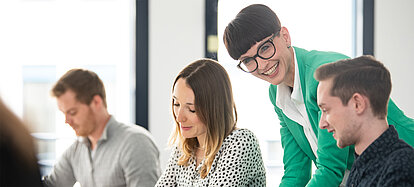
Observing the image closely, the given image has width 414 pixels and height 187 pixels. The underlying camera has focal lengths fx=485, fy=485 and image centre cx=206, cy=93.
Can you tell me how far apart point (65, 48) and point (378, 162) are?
2.49m

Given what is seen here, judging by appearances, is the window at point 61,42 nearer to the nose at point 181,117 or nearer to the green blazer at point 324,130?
the nose at point 181,117

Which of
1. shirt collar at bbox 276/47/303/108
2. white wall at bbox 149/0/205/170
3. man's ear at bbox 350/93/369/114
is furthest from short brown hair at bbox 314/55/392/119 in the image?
white wall at bbox 149/0/205/170

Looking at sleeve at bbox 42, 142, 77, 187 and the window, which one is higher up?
the window

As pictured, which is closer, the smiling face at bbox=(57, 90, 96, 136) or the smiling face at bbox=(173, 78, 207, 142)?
the smiling face at bbox=(173, 78, 207, 142)

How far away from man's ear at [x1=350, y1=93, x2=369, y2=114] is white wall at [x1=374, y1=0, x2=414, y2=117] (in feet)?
7.16

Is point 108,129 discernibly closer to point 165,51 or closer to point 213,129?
point 213,129

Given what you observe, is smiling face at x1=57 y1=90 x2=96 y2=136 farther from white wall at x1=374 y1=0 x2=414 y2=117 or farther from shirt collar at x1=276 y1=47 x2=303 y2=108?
white wall at x1=374 y1=0 x2=414 y2=117

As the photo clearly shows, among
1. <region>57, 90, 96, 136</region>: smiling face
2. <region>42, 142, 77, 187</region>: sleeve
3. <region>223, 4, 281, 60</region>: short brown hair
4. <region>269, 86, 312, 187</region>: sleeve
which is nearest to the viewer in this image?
<region>223, 4, 281, 60</region>: short brown hair

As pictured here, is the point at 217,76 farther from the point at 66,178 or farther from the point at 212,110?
the point at 66,178

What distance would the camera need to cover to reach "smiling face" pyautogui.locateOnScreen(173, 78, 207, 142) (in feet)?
5.90

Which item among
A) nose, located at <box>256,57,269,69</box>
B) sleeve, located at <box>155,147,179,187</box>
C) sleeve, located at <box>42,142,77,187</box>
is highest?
nose, located at <box>256,57,269,69</box>

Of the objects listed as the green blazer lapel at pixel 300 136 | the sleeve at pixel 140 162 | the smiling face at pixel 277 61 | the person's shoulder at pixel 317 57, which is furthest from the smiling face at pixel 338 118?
the sleeve at pixel 140 162

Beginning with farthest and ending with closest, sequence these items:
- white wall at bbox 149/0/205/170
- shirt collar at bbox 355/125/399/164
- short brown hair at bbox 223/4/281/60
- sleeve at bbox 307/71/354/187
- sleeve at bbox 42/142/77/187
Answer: white wall at bbox 149/0/205/170, sleeve at bbox 42/142/77/187, short brown hair at bbox 223/4/281/60, sleeve at bbox 307/71/354/187, shirt collar at bbox 355/125/399/164

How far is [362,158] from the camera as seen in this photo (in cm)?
132
